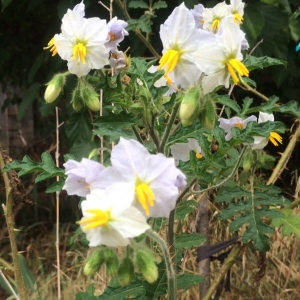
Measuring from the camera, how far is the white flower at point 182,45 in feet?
1.94

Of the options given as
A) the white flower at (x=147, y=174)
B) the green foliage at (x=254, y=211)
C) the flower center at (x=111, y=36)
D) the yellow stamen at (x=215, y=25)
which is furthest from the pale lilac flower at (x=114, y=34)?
the green foliage at (x=254, y=211)

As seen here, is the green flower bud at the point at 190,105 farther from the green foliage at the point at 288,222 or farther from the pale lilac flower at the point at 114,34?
the green foliage at the point at 288,222

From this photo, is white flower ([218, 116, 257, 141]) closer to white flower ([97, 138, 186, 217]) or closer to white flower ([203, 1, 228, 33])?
white flower ([203, 1, 228, 33])

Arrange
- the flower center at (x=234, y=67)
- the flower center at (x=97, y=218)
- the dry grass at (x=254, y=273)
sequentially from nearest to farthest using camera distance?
the flower center at (x=97, y=218) → the flower center at (x=234, y=67) → the dry grass at (x=254, y=273)

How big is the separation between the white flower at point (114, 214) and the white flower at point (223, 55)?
18 cm

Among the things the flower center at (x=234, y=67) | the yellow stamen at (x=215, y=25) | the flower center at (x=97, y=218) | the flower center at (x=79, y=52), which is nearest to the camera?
the flower center at (x=97, y=218)

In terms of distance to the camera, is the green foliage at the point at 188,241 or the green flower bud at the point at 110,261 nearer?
the green flower bud at the point at 110,261

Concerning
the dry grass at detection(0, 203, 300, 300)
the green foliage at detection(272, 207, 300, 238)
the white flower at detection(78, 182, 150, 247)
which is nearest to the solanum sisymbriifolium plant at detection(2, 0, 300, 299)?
the white flower at detection(78, 182, 150, 247)

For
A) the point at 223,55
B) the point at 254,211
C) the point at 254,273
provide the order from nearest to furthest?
the point at 223,55
the point at 254,211
the point at 254,273

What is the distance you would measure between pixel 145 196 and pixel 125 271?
0.34 ft

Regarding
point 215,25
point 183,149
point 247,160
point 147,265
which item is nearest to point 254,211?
point 247,160

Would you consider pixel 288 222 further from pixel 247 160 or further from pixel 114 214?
pixel 114 214

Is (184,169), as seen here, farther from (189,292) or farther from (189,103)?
(189,292)

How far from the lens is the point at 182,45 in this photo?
0.60 m
